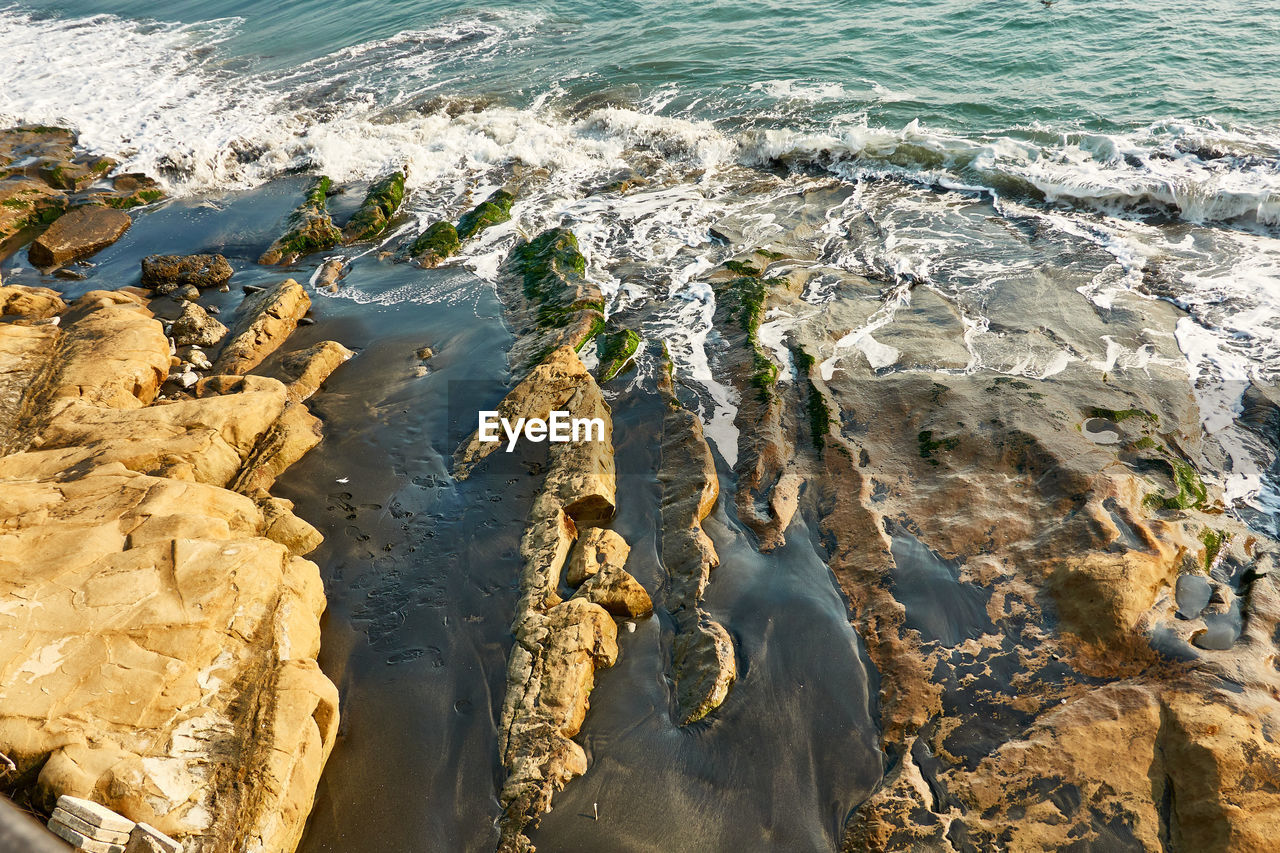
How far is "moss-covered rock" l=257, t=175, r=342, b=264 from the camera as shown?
12727 millimetres

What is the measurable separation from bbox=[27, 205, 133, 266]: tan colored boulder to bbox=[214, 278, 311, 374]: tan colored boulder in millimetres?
4820

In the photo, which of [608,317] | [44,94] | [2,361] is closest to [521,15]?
[44,94]

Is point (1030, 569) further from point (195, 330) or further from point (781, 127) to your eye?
A: point (781, 127)

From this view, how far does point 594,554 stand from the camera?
654 centimetres

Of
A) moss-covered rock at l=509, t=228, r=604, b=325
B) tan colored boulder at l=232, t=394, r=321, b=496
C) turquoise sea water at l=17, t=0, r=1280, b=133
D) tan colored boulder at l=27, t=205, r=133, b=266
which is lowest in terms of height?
tan colored boulder at l=232, t=394, r=321, b=496

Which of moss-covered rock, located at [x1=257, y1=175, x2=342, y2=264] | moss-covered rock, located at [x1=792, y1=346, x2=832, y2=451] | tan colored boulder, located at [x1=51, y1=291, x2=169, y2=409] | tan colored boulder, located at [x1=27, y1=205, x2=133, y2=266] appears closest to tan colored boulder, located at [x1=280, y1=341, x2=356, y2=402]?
tan colored boulder, located at [x1=51, y1=291, x2=169, y2=409]

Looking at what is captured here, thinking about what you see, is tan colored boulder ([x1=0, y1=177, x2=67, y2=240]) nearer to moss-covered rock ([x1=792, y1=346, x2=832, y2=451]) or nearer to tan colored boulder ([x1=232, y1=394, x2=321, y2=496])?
tan colored boulder ([x1=232, y1=394, x2=321, y2=496])

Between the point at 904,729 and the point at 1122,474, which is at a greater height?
the point at 1122,474

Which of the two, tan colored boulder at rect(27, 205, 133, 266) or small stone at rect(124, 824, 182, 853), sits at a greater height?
tan colored boulder at rect(27, 205, 133, 266)

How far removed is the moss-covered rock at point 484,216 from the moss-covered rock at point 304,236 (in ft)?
7.73

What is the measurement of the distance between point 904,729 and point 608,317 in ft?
23.2

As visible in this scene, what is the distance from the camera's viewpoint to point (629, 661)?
233 inches

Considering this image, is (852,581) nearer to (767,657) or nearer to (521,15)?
(767,657)

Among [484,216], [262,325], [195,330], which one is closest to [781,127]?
[484,216]
